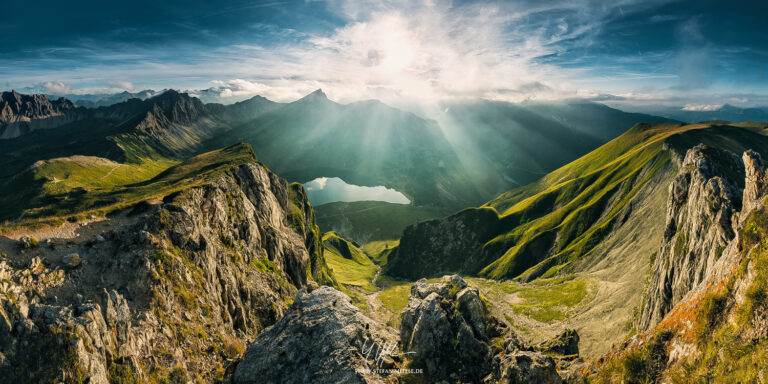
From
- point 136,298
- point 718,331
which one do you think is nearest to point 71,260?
point 136,298

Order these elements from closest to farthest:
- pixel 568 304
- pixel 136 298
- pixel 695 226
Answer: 1. pixel 136 298
2. pixel 695 226
3. pixel 568 304

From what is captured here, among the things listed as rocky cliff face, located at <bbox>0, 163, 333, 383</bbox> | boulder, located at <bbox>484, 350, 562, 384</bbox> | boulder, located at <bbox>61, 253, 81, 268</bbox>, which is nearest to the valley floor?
rocky cliff face, located at <bbox>0, 163, 333, 383</bbox>

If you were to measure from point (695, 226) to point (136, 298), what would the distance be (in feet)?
292

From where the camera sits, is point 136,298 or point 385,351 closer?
point 385,351

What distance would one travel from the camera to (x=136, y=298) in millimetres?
32812

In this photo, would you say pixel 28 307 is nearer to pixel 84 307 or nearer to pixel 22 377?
pixel 84 307

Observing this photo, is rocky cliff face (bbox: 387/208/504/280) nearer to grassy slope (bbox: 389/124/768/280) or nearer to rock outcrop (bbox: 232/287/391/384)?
grassy slope (bbox: 389/124/768/280)

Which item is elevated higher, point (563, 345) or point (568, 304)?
point (563, 345)

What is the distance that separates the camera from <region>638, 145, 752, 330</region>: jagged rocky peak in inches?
1758

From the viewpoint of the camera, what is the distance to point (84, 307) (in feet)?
83.6

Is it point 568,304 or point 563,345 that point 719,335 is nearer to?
point 563,345

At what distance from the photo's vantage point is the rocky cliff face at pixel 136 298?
22.8 metres

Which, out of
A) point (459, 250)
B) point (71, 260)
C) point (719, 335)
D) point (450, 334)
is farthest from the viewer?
point (459, 250)

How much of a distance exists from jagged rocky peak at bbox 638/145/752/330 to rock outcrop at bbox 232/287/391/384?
47.2m
